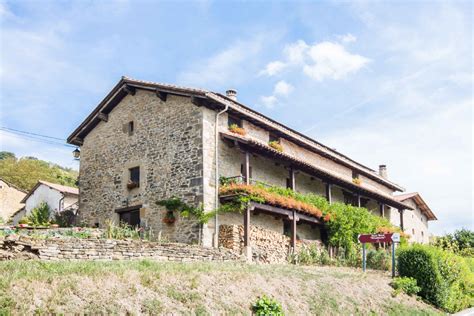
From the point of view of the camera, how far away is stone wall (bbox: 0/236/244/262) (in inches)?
500

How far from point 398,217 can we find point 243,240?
19.9 m

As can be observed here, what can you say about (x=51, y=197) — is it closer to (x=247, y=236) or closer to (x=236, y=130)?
(x=236, y=130)

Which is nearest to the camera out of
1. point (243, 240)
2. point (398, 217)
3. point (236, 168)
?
point (243, 240)

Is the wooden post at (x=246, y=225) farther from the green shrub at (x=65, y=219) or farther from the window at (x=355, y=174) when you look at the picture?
the window at (x=355, y=174)

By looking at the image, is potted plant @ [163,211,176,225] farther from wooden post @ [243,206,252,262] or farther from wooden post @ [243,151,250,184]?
wooden post @ [243,151,250,184]

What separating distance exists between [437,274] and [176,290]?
35.0ft

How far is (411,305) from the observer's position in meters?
17.1

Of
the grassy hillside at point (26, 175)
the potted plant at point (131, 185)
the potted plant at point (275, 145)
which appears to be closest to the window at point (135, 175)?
the potted plant at point (131, 185)

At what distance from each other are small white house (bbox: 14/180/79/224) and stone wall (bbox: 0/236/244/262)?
72.6ft

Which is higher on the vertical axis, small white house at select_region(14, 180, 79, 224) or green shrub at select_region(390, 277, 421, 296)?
small white house at select_region(14, 180, 79, 224)

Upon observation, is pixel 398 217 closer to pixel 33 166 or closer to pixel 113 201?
pixel 113 201

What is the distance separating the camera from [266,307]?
12625 millimetres

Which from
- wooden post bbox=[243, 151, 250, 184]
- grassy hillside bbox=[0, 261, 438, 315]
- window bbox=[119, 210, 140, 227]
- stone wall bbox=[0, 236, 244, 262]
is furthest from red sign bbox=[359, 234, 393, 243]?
window bbox=[119, 210, 140, 227]

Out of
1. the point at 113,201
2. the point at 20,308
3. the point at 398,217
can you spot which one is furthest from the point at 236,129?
the point at 398,217
